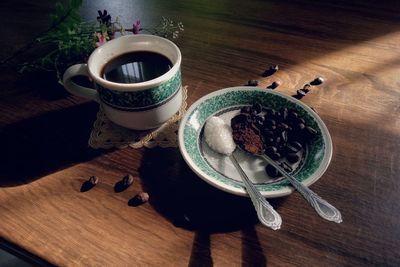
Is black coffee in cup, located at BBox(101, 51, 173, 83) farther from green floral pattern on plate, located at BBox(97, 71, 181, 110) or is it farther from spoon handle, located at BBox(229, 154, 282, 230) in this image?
spoon handle, located at BBox(229, 154, 282, 230)

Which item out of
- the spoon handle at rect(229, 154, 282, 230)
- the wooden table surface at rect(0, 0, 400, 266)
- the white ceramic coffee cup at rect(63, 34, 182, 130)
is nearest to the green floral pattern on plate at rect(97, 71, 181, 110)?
the white ceramic coffee cup at rect(63, 34, 182, 130)

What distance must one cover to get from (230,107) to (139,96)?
22 cm

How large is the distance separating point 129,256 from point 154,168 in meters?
0.19

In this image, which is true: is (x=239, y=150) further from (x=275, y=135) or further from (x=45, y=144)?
(x=45, y=144)

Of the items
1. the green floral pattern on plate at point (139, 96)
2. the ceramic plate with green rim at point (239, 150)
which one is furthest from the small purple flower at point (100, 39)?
the ceramic plate with green rim at point (239, 150)

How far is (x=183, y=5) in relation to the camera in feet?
4.07

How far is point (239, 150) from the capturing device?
2.27 ft

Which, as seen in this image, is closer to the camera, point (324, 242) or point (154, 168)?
point (324, 242)

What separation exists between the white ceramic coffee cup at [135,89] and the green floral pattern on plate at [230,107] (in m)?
0.07

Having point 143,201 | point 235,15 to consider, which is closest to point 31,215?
point 143,201

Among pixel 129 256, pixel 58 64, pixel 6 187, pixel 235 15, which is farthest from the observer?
pixel 235 15

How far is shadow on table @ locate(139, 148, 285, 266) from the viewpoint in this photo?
0.57 metres

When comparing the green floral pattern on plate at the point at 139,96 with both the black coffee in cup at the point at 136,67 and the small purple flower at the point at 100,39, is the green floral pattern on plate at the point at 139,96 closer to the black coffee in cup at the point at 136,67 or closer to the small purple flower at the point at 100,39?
the black coffee in cup at the point at 136,67

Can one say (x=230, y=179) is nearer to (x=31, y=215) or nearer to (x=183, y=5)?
(x=31, y=215)
